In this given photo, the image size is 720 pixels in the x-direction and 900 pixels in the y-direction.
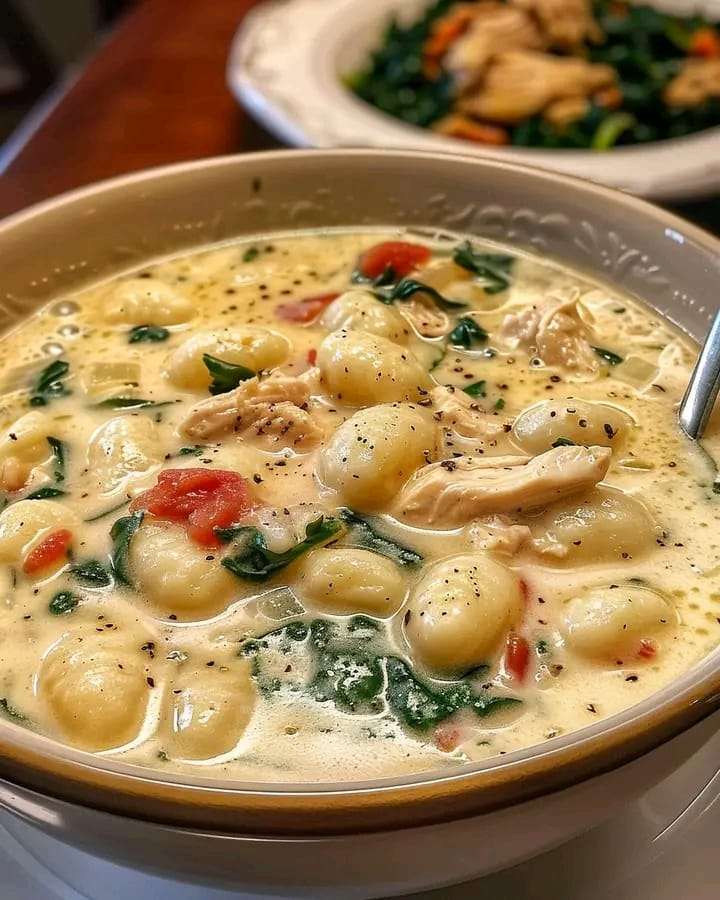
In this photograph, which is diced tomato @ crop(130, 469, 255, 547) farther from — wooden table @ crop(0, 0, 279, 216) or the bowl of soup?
wooden table @ crop(0, 0, 279, 216)

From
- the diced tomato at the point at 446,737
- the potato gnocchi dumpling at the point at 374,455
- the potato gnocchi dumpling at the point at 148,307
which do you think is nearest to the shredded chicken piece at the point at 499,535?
the potato gnocchi dumpling at the point at 374,455

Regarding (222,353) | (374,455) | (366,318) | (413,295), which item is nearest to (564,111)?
(413,295)

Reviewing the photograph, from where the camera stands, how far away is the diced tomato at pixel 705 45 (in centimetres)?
330

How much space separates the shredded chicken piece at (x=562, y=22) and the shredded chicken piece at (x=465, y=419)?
2224 mm

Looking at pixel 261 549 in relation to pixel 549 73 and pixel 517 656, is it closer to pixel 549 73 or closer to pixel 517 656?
pixel 517 656

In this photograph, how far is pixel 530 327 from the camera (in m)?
1.57

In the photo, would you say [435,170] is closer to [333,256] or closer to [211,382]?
[333,256]

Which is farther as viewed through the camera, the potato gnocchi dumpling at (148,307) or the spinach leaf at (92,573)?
the potato gnocchi dumpling at (148,307)

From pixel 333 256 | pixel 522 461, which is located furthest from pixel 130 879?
pixel 333 256

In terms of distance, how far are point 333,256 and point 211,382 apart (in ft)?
1.52

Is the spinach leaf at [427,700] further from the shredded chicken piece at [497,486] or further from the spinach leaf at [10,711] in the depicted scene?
the spinach leaf at [10,711]

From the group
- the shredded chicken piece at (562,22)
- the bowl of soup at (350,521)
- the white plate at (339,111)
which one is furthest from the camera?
the shredded chicken piece at (562,22)

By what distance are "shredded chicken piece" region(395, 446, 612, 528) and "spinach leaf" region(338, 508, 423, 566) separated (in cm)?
4

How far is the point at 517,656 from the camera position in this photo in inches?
42.6
